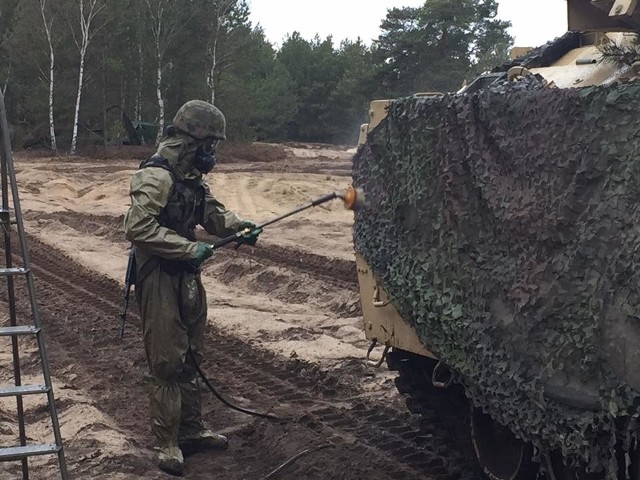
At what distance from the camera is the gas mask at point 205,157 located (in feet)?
17.2

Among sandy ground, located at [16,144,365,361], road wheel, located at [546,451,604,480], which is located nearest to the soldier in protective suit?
road wheel, located at [546,451,604,480]

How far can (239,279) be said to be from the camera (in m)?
11.4

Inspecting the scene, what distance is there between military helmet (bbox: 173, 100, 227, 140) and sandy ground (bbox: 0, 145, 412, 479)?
5.86 ft

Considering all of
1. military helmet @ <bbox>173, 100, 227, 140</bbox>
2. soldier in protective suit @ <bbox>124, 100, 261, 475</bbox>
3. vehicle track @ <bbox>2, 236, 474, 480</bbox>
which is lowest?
vehicle track @ <bbox>2, 236, 474, 480</bbox>

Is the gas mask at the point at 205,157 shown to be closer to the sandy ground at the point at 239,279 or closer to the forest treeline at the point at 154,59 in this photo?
the sandy ground at the point at 239,279

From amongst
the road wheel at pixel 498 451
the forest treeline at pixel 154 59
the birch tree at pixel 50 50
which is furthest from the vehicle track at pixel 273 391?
the birch tree at pixel 50 50

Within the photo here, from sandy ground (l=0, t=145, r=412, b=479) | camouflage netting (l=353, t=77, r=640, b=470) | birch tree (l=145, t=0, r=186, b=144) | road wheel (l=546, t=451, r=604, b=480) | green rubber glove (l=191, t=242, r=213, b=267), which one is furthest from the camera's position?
birch tree (l=145, t=0, r=186, b=144)

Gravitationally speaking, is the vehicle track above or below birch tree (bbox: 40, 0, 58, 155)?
below

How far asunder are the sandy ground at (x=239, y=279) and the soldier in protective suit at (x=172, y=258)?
1.06ft

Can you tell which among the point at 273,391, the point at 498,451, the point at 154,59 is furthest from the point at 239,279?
the point at 154,59

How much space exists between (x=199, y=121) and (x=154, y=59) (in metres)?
30.7

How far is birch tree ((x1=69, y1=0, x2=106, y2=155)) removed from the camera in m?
31.0

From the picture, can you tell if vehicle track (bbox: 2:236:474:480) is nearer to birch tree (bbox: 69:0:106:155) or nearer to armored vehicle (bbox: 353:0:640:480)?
armored vehicle (bbox: 353:0:640:480)

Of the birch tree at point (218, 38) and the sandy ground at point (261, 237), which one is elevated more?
the birch tree at point (218, 38)
